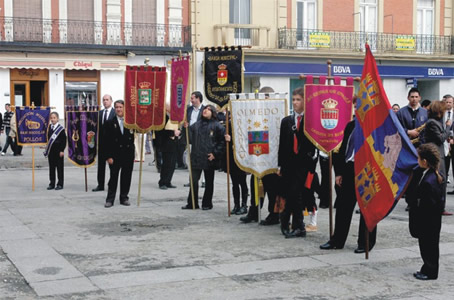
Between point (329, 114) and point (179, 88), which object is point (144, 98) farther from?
point (329, 114)

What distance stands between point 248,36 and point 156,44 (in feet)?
13.3

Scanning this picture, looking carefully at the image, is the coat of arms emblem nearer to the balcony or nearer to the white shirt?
the white shirt

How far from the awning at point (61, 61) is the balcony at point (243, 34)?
13.7ft

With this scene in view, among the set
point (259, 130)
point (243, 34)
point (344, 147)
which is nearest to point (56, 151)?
point (259, 130)

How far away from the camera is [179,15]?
99.4ft

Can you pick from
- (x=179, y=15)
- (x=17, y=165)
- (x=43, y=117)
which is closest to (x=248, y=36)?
(x=179, y=15)

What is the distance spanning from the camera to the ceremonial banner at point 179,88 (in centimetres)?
1212

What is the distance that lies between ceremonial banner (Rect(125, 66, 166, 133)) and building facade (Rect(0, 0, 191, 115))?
1699 cm

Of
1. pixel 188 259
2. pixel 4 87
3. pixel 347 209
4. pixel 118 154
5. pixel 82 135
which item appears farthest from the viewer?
pixel 4 87

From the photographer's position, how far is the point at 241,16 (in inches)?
1228

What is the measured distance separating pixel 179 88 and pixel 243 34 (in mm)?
19208

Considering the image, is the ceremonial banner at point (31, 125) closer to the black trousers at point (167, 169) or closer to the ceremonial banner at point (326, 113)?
the black trousers at point (167, 169)

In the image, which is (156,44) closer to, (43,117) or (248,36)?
(248,36)

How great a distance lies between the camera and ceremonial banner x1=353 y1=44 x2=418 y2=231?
7.11 metres
